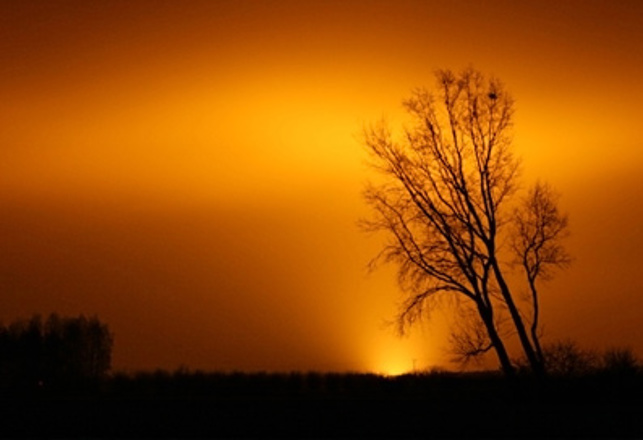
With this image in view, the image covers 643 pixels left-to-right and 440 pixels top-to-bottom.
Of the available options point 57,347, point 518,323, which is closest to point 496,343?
point 518,323

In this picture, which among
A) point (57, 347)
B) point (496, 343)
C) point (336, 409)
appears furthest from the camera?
point (57, 347)

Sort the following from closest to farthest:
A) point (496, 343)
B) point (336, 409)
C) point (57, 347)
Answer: point (336, 409), point (496, 343), point (57, 347)

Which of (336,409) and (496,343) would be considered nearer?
(336,409)

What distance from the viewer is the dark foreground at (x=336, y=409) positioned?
25.2m

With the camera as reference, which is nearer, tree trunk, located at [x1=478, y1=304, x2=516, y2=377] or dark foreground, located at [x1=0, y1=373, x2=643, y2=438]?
dark foreground, located at [x1=0, y1=373, x2=643, y2=438]

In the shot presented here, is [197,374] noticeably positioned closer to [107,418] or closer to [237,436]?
[107,418]

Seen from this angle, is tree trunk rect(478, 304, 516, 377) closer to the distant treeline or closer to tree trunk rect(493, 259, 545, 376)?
tree trunk rect(493, 259, 545, 376)

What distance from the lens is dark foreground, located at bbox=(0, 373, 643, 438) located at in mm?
25172

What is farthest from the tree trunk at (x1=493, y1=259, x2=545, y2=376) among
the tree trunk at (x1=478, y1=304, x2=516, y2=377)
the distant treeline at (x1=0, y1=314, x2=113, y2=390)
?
the distant treeline at (x1=0, y1=314, x2=113, y2=390)

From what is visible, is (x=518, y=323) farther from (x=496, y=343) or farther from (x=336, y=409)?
(x=336, y=409)

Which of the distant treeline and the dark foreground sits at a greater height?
the distant treeline

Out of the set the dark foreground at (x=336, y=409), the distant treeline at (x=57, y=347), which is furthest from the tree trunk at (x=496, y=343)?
the distant treeline at (x=57, y=347)

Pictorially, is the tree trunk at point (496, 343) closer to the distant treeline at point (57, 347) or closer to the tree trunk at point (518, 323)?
the tree trunk at point (518, 323)

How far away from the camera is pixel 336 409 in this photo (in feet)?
92.1
